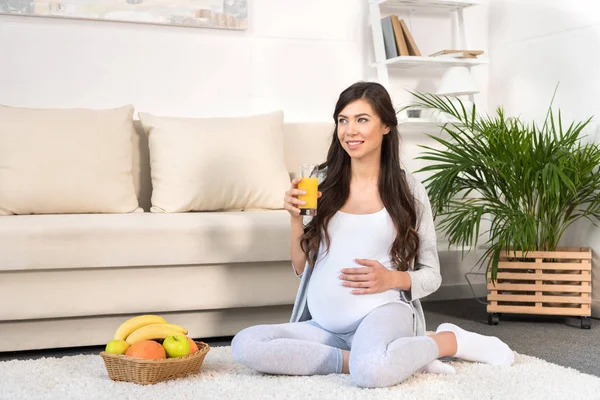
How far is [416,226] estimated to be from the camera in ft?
7.83

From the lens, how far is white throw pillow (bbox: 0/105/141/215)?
3.12 meters

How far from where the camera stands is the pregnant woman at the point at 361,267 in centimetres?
222

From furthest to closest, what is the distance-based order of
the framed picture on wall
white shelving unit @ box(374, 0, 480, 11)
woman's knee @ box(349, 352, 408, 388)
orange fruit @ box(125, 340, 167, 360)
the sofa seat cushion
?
white shelving unit @ box(374, 0, 480, 11)
the framed picture on wall
the sofa seat cushion
orange fruit @ box(125, 340, 167, 360)
woman's knee @ box(349, 352, 408, 388)

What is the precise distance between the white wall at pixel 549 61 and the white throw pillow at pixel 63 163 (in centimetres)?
207

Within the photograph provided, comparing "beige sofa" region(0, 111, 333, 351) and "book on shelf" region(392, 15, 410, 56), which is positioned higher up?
"book on shelf" region(392, 15, 410, 56)

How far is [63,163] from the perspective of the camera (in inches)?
125

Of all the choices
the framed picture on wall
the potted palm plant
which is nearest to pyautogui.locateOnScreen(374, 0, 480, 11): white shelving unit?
the framed picture on wall

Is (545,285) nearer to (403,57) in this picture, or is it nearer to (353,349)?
(403,57)

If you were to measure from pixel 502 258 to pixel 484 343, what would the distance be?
1089 millimetres

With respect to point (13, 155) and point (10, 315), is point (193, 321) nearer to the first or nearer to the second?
point (10, 315)

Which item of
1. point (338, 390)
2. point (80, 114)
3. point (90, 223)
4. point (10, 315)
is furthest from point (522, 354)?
point (80, 114)

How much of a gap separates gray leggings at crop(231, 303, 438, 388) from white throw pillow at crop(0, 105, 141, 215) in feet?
3.98

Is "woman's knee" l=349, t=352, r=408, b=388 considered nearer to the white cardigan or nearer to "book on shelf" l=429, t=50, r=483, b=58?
the white cardigan

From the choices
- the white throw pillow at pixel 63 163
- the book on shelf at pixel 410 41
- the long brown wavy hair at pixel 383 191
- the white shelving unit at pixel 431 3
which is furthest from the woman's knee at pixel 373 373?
the white shelving unit at pixel 431 3
